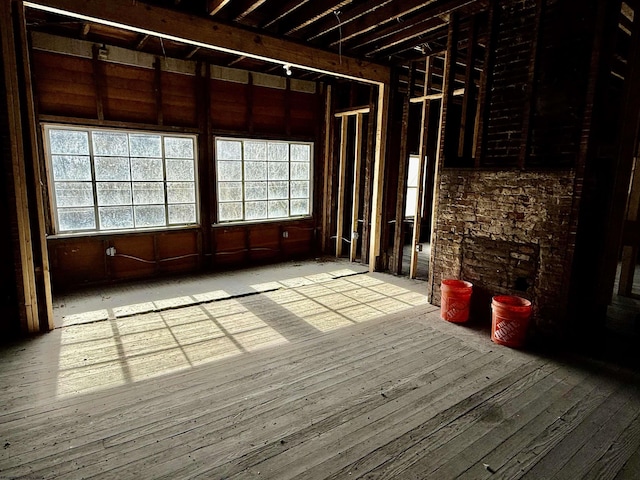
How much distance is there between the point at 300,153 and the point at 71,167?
12.2ft

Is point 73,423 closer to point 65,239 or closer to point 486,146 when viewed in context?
point 65,239

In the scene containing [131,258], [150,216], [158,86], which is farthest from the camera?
[150,216]

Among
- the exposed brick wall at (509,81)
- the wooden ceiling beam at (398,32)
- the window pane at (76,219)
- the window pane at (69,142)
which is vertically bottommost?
the window pane at (76,219)

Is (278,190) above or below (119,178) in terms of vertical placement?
below

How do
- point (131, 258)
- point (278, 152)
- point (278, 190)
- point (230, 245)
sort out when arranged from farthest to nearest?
1. point (278, 190)
2. point (278, 152)
3. point (230, 245)
4. point (131, 258)

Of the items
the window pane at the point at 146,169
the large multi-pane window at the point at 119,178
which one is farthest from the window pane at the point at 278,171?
the window pane at the point at 146,169

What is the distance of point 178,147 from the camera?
5621 mm

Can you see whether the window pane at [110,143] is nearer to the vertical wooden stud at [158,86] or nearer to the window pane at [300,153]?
the vertical wooden stud at [158,86]

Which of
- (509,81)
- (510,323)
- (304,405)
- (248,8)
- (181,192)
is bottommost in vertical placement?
(304,405)

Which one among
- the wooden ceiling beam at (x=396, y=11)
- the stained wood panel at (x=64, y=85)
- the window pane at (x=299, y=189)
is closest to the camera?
the wooden ceiling beam at (x=396, y=11)

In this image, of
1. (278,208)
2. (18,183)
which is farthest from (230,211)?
(18,183)

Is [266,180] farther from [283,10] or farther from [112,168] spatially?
[283,10]

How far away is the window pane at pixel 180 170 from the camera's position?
559 cm

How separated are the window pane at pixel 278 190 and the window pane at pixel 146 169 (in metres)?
1.91
